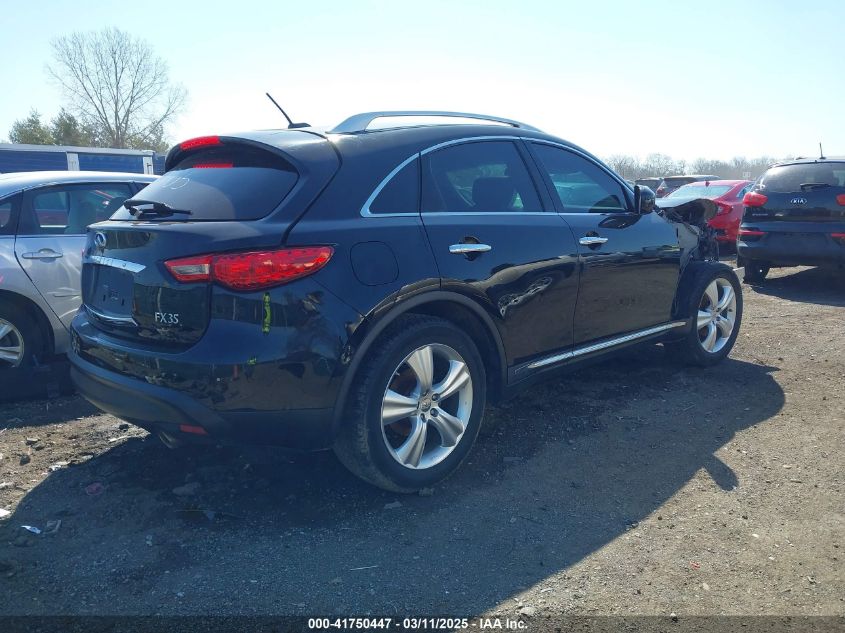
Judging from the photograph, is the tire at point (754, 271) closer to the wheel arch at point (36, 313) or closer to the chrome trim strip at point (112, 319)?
the wheel arch at point (36, 313)

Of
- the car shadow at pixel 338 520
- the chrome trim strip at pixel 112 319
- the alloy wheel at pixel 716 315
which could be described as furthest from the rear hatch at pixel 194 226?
the alloy wheel at pixel 716 315

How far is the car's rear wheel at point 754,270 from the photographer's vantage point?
9.80 metres

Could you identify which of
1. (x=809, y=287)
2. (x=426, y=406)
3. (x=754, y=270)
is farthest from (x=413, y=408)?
(x=809, y=287)

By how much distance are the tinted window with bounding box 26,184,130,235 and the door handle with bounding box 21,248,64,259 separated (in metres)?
0.15

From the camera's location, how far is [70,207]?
17.6 ft

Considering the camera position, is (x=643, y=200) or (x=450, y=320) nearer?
(x=450, y=320)

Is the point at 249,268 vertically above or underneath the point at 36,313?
above

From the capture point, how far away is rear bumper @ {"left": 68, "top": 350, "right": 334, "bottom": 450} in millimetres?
2965

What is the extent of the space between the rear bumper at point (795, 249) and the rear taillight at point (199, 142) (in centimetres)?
785

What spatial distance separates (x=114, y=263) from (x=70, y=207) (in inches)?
95.0

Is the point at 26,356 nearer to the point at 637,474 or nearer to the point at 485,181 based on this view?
the point at 485,181

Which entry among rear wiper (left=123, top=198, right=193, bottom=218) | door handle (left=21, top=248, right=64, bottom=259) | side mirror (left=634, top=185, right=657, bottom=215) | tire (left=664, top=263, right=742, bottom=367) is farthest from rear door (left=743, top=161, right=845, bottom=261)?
door handle (left=21, top=248, right=64, bottom=259)

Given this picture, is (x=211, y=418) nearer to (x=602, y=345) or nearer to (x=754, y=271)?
(x=602, y=345)

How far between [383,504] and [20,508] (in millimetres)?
1754
